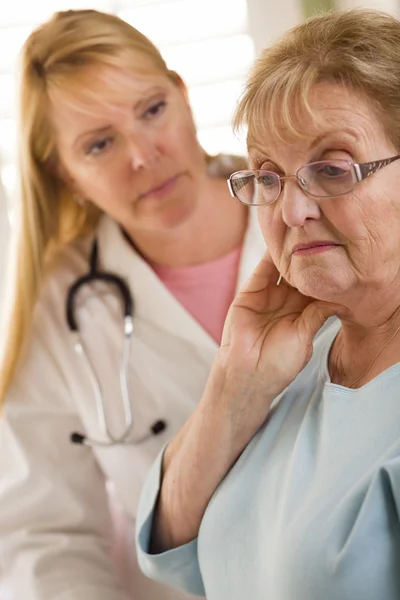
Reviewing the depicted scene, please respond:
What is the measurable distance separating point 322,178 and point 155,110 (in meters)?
0.55

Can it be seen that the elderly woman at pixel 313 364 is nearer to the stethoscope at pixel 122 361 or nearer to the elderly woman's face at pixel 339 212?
the elderly woman's face at pixel 339 212

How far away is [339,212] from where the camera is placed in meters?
0.82

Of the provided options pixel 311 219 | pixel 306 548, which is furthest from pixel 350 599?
pixel 311 219

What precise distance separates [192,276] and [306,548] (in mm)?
696

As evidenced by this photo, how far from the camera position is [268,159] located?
0.88 metres

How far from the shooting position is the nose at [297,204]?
84cm

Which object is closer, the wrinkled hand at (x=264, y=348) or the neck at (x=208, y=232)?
the wrinkled hand at (x=264, y=348)

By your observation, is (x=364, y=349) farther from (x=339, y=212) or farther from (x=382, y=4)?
(x=382, y=4)

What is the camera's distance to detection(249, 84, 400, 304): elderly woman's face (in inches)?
31.3

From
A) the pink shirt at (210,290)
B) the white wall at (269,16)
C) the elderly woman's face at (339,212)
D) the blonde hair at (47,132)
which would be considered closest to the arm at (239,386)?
the elderly woman's face at (339,212)

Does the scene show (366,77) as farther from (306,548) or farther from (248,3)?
(248,3)

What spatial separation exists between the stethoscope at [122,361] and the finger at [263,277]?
378 mm

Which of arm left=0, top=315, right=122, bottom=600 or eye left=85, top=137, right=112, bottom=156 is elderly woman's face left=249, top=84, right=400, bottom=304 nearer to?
eye left=85, top=137, right=112, bottom=156

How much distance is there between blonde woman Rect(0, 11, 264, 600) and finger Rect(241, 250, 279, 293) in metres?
0.26
